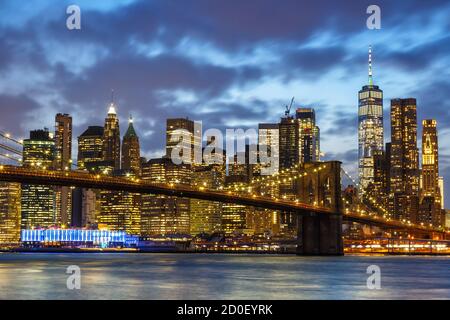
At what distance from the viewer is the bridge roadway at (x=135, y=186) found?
228 feet

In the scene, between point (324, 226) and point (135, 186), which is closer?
point (135, 186)

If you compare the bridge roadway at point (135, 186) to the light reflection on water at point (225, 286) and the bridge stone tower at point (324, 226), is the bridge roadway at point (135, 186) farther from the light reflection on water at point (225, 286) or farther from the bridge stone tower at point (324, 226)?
the light reflection on water at point (225, 286)

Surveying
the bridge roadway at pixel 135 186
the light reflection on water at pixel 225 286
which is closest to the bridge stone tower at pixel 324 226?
the bridge roadway at pixel 135 186

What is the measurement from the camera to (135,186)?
78.1 m

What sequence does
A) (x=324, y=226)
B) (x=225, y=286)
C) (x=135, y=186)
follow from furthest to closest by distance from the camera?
(x=324, y=226) → (x=135, y=186) → (x=225, y=286)

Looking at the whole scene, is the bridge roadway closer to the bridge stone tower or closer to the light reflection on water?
the bridge stone tower

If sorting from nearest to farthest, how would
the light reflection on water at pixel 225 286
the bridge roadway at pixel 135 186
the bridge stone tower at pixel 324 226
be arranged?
the light reflection on water at pixel 225 286 < the bridge roadway at pixel 135 186 < the bridge stone tower at pixel 324 226

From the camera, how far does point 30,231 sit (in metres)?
186

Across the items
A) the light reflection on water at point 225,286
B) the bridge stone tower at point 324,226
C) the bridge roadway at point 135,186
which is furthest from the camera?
the bridge stone tower at point 324,226

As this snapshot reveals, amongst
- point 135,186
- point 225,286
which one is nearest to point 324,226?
point 135,186

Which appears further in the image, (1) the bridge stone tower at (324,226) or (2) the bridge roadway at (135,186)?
(1) the bridge stone tower at (324,226)

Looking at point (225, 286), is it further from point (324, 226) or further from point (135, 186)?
point (324, 226)

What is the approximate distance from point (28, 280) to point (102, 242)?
442 ft
